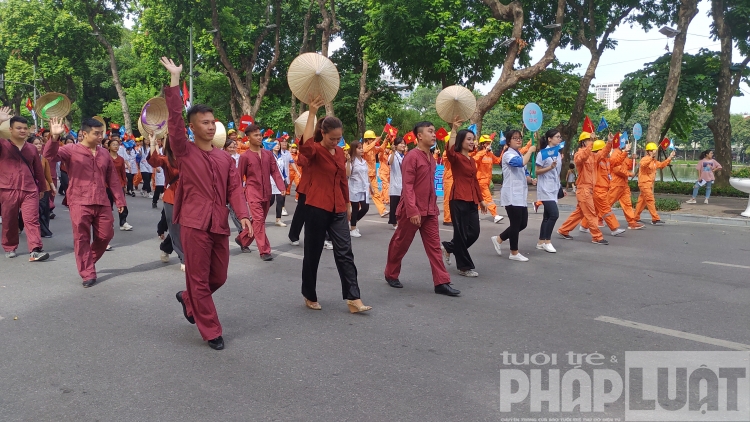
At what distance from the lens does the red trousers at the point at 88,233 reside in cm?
638

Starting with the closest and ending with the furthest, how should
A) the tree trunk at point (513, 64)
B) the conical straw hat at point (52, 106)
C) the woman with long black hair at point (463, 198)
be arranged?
1. the woman with long black hair at point (463, 198)
2. the conical straw hat at point (52, 106)
3. the tree trunk at point (513, 64)

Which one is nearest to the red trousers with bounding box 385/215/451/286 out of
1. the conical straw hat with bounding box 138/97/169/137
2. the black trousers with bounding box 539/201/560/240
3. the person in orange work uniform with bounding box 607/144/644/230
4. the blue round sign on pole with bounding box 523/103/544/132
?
the conical straw hat with bounding box 138/97/169/137

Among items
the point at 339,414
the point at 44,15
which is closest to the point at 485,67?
the point at 339,414

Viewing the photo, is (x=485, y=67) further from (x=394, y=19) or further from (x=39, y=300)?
(x=39, y=300)

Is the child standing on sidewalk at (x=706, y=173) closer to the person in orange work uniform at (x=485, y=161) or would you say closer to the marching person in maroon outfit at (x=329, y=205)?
the person in orange work uniform at (x=485, y=161)

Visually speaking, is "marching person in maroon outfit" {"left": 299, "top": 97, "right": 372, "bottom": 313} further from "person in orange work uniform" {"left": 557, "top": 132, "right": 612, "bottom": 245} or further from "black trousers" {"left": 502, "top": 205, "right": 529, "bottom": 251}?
"person in orange work uniform" {"left": 557, "top": 132, "right": 612, "bottom": 245}

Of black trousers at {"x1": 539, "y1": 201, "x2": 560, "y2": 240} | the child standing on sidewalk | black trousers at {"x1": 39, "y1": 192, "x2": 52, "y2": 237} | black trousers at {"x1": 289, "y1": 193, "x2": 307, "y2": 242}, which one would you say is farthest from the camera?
the child standing on sidewalk

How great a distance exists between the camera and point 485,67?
2238 cm

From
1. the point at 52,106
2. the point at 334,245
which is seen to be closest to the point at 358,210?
the point at 52,106

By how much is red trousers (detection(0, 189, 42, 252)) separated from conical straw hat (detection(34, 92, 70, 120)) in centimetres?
105

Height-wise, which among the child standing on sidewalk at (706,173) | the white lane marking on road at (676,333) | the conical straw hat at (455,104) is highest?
the conical straw hat at (455,104)

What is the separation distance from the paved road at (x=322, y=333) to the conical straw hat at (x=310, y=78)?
1.84 m

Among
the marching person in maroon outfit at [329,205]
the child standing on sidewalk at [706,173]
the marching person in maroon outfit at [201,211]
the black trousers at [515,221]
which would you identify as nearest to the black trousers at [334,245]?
the marching person in maroon outfit at [329,205]

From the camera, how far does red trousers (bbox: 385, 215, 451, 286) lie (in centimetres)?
605
